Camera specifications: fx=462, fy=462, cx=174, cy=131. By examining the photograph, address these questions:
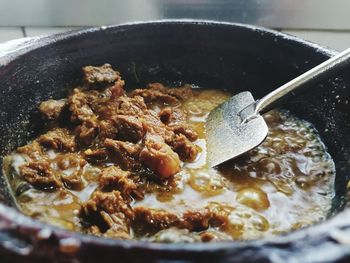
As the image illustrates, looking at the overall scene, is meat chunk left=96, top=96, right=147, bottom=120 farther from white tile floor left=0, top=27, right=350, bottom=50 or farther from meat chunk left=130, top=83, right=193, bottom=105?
white tile floor left=0, top=27, right=350, bottom=50

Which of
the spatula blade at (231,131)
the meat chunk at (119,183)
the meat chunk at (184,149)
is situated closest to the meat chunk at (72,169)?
the meat chunk at (119,183)

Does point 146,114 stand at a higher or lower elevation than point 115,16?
lower

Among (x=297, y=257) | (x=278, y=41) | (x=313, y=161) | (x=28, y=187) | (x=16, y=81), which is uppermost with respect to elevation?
(x=278, y=41)

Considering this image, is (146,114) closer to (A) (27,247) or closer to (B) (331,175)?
(B) (331,175)

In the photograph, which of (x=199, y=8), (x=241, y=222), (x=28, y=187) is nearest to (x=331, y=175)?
(x=241, y=222)

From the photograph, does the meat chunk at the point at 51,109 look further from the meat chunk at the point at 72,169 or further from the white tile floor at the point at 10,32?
the white tile floor at the point at 10,32

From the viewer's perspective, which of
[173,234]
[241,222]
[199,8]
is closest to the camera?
[173,234]

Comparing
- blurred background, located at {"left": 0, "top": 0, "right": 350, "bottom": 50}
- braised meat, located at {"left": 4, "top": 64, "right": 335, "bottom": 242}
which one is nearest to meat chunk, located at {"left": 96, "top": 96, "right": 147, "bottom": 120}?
braised meat, located at {"left": 4, "top": 64, "right": 335, "bottom": 242}
